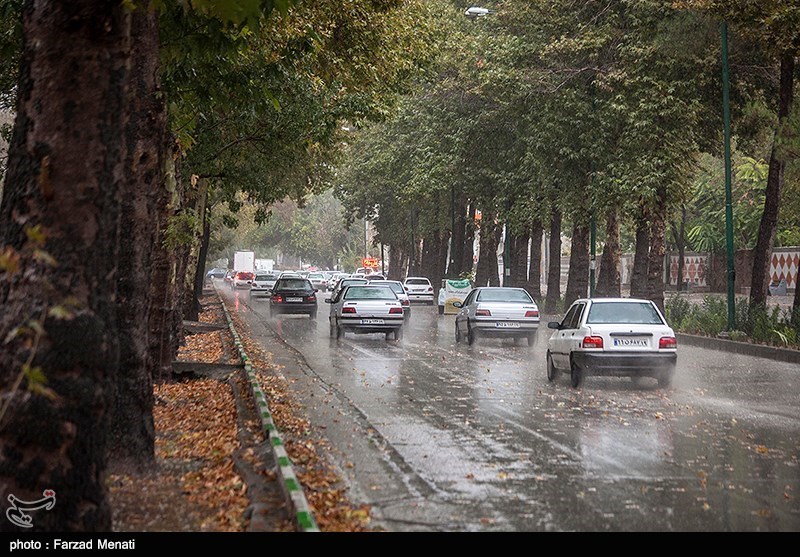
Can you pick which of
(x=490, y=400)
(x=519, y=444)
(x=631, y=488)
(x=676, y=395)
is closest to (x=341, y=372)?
(x=490, y=400)

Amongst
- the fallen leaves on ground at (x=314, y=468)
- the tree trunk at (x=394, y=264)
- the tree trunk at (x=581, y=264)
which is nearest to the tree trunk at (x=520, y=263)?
the tree trunk at (x=581, y=264)

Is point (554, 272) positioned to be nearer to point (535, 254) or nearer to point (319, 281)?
point (535, 254)

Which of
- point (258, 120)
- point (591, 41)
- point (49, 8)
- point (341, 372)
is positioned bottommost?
point (341, 372)

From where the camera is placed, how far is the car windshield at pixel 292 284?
148ft

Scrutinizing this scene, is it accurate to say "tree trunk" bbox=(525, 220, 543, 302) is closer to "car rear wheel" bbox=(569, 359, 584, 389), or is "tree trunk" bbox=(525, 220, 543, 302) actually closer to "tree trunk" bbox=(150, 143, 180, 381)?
"car rear wheel" bbox=(569, 359, 584, 389)

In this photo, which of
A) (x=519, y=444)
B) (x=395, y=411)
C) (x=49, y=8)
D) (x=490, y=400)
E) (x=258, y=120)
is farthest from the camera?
(x=258, y=120)

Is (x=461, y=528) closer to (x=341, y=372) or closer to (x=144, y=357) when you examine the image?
(x=144, y=357)

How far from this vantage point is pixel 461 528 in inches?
299

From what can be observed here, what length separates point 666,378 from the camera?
58.3ft

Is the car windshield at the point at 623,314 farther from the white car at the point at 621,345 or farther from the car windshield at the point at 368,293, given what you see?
the car windshield at the point at 368,293

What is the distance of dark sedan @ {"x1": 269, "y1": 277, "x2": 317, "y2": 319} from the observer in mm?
44875

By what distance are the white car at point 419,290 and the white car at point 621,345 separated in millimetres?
43610

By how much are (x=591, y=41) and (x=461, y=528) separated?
96.7ft

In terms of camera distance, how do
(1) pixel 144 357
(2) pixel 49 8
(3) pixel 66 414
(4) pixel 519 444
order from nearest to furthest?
(3) pixel 66 414
(2) pixel 49 8
(1) pixel 144 357
(4) pixel 519 444
